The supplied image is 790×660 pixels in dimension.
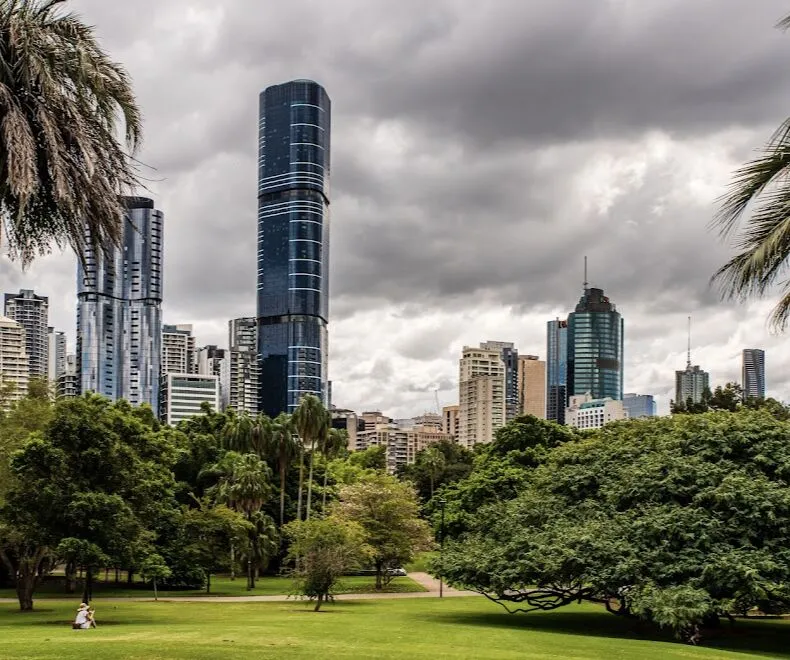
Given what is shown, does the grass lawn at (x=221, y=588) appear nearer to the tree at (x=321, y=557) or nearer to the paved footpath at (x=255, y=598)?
the paved footpath at (x=255, y=598)

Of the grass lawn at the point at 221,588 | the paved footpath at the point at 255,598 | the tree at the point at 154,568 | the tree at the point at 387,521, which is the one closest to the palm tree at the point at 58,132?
the tree at the point at 154,568

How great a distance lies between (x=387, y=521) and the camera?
5662cm

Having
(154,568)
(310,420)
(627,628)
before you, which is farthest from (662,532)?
(310,420)

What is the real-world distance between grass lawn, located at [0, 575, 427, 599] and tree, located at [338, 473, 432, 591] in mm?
2171

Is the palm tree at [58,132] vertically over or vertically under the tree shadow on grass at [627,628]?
over

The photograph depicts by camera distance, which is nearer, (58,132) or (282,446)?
(58,132)

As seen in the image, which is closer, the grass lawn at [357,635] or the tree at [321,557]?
the grass lawn at [357,635]

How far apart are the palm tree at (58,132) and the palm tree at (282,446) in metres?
60.8

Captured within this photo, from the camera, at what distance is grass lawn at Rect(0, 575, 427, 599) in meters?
53.5

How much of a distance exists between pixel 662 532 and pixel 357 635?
1110 cm

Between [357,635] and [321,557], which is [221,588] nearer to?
[321,557]

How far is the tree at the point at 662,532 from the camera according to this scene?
27938mm

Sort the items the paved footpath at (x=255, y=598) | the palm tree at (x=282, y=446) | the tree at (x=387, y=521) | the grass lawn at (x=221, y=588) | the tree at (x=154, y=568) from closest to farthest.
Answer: the tree at (x=154, y=568), the paved footpath at (x=255, y=598), the grass lawn at (x=221, y=588), the tree at (x=387, y=521), the palm tree at (x=282, y=446)

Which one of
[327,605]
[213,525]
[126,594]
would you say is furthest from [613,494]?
[126,594]
